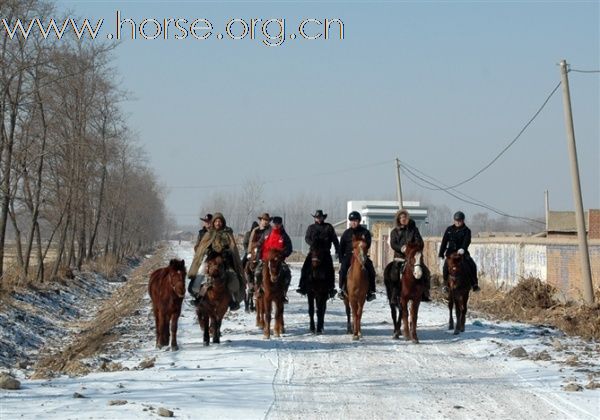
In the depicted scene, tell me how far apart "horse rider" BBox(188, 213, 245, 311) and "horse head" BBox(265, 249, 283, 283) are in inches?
37.1

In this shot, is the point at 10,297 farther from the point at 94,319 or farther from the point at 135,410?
the point at 135,410

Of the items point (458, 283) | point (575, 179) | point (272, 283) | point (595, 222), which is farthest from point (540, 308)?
point (595, 222)

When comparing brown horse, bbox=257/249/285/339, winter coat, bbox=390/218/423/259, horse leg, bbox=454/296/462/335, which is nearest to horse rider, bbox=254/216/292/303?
brown horse, bbox=257/249/285/339

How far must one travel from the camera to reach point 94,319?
2823cm

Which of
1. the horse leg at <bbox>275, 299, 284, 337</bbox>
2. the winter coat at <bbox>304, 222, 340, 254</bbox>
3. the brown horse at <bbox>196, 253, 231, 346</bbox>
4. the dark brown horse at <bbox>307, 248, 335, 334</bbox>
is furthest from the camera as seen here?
the winter coat at <bbox>304, 222, 340, 254</bbox>

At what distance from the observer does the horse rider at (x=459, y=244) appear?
19.1 metres

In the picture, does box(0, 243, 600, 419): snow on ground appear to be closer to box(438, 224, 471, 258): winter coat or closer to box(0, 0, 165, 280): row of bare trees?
box(438, 224, 471, 258): winter coat

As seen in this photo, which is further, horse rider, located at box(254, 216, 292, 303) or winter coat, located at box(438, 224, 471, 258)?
winter coat, located at box(438, 224, 471, 258)

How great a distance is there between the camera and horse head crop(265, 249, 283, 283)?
17.7m

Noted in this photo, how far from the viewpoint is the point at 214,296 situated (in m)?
16.3

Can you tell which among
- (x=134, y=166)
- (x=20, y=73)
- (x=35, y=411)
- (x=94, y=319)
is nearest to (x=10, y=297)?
(x=94, y=319)

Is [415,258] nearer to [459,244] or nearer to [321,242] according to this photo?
[321,242]

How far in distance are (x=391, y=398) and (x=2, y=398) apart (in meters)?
4.91

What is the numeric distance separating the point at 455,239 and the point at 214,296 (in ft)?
18.9
